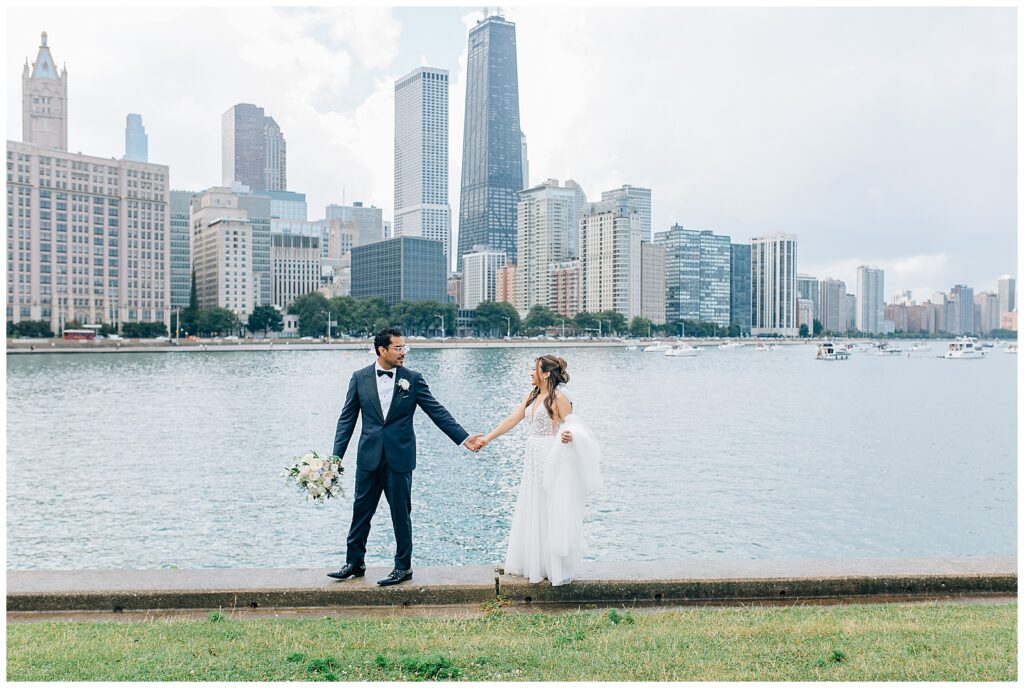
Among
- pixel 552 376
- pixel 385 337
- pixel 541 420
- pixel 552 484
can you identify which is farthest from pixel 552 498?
pixel 385 337

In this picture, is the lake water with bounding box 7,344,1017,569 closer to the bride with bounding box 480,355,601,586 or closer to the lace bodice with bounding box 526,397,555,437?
the bride with bounding box 480,355,601,586

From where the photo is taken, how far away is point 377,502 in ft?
28.4

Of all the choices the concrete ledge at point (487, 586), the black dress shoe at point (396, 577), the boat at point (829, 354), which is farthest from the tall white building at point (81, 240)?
the black dress shoe at point (396, 577)

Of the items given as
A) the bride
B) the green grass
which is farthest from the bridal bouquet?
the bride

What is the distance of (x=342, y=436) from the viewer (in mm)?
8836

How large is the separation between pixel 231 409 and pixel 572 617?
51.3 meters

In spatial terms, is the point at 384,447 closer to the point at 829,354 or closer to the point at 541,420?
the point at 541,420

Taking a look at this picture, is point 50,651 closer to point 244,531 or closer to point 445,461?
point 244,531

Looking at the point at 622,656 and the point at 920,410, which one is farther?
the point at 920,410

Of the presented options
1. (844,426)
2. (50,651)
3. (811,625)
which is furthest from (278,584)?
(844,426)

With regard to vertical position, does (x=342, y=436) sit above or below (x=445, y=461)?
above

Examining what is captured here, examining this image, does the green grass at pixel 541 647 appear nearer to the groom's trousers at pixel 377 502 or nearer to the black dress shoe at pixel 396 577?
the black dress shoe at pixel 396 577

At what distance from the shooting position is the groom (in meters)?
8.64

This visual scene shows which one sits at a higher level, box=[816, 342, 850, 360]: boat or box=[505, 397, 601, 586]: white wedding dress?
box=[505, 397, 601, 586]: white wedding dress
